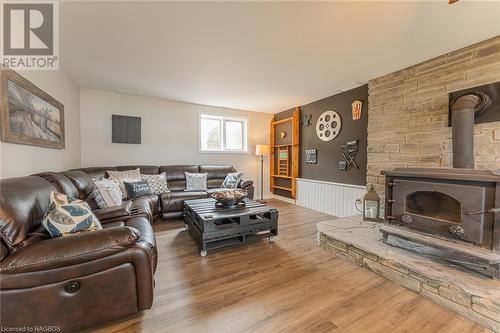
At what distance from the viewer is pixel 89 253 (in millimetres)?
1132

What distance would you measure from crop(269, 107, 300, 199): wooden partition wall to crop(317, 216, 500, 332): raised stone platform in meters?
2.51

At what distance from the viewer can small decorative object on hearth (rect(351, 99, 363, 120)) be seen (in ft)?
11.2

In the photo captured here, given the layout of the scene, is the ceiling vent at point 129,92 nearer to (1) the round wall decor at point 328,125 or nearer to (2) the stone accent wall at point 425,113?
(1) the round wall decor at point 328,125

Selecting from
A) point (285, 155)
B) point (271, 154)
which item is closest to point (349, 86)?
point (285, 155)

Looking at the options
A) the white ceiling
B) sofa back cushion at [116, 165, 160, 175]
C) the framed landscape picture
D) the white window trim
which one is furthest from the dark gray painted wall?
the framed landscape picture

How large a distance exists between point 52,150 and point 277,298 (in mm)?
3246

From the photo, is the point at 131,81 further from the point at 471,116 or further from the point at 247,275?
the point at 471,116

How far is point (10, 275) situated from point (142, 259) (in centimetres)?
58

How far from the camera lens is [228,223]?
8.16 feet

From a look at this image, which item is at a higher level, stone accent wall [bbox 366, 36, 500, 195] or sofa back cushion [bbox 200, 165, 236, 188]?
stone accent wall [bbox 366, 36, 500, 195]

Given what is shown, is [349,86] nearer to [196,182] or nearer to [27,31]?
[196,182]

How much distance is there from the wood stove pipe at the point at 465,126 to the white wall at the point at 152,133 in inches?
157

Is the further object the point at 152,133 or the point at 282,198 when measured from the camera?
the point at 282,198

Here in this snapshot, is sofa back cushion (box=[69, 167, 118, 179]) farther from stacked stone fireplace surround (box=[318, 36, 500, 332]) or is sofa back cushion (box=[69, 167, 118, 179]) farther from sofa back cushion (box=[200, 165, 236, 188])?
stacked stone fireplace surround (box=[318, 36, 500, 332])
